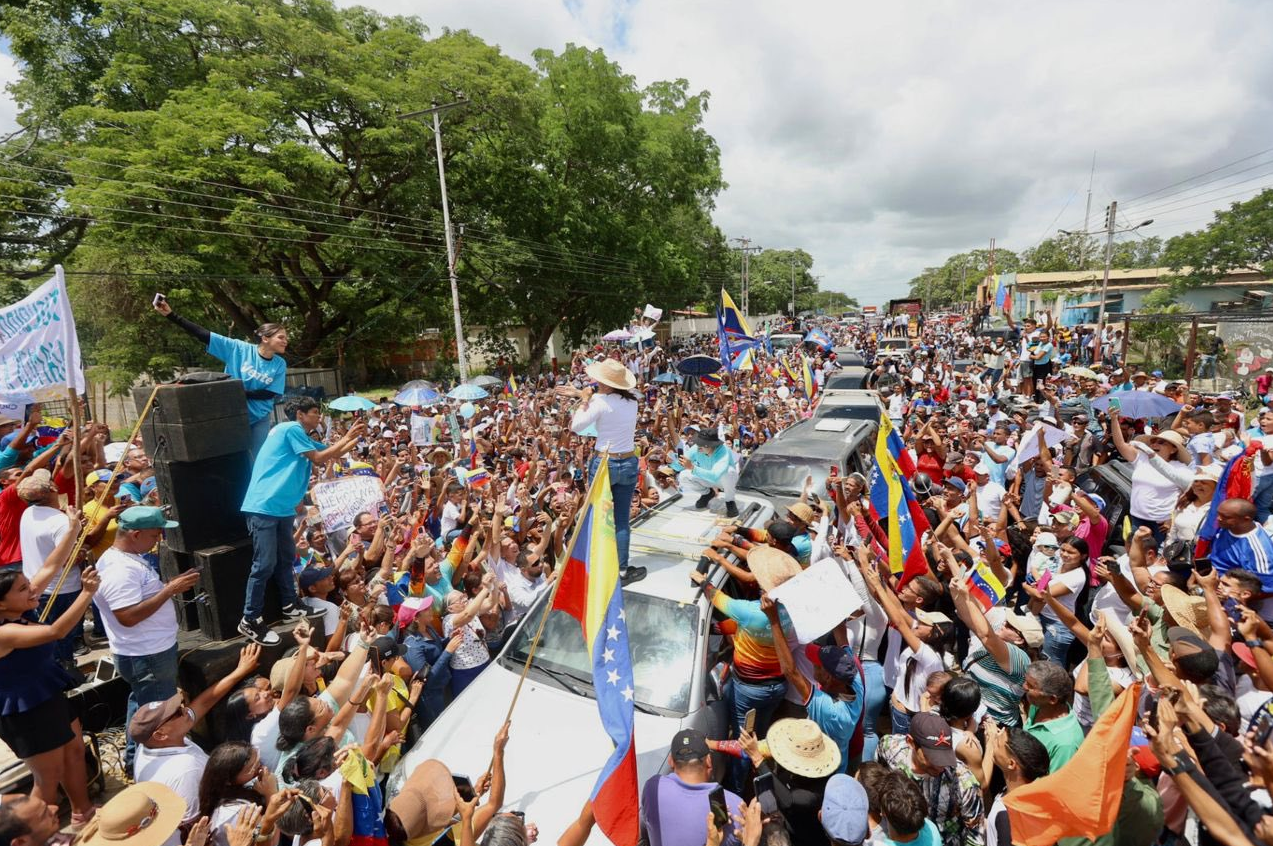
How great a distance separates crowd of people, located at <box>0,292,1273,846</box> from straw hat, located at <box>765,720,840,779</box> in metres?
0.01

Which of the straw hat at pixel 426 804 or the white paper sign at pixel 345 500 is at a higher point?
the white paper sign at pixel 345 500

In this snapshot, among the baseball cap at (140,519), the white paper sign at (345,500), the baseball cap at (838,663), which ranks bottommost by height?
the baseball cap at (838,663)

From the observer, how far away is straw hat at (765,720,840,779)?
9.90 ft

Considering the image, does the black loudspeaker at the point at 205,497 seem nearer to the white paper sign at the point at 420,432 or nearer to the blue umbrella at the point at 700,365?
the white paper sign at the point at 420,432

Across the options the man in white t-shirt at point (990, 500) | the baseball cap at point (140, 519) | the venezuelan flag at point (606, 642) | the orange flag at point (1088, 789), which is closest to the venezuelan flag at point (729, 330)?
the man in white t-shirt at point (990, 500)

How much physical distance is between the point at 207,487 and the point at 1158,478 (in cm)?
808

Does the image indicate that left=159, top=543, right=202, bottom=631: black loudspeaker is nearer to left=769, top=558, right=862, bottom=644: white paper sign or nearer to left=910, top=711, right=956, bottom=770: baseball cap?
left=769, top=558, right=862, bottom=644: white paper sign

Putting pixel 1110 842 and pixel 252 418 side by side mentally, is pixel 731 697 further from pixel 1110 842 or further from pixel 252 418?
pixel 252 418

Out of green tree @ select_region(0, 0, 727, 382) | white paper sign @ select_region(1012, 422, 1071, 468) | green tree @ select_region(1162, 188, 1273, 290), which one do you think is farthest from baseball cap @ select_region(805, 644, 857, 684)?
green tree @ select_region(1162, 188, 1273, 290)

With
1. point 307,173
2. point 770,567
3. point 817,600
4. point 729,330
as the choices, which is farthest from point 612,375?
point 307,173

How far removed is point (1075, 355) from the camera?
70.1ft

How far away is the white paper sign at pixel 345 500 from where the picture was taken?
242 inches

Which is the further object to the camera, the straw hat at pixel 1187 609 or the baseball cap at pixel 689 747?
the straw hat at pixel 1187 609

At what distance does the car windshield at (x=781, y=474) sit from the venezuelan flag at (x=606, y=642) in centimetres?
493
